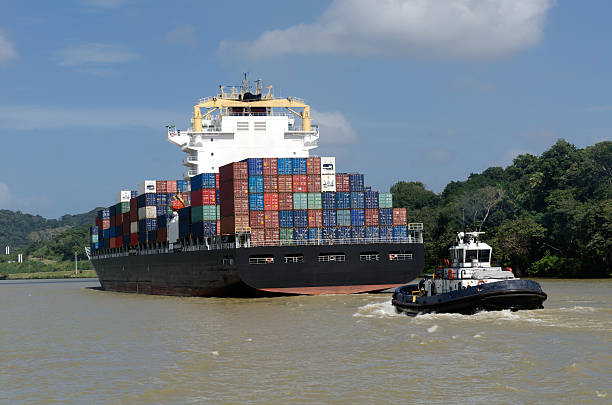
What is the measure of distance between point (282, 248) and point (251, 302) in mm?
4738

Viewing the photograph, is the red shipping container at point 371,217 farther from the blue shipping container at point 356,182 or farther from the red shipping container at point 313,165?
the red shipping container at point 313,165

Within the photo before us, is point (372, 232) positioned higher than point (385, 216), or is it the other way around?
point (385, 216)

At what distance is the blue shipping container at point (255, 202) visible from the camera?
58.5m

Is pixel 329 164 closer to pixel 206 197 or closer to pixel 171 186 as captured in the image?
pixel 206 197

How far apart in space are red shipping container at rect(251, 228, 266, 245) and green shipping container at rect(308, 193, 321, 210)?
13.6 feet

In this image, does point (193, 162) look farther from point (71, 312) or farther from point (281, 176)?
point (71, 312)

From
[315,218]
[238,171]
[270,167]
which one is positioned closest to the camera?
[315,218]

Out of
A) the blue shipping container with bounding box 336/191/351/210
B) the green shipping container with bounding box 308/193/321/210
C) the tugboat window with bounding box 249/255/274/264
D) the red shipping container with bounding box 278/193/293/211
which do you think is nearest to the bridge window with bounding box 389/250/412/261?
the blue shipping container with bounding box 336/191/351/210

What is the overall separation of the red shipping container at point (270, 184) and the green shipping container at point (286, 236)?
317cm

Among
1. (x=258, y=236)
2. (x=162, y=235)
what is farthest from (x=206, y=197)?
(x=162, y=235)

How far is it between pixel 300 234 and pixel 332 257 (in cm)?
305

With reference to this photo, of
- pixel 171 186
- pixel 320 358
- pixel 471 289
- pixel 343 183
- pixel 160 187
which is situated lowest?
pixel 320 358

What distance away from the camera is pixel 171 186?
77.9 metres

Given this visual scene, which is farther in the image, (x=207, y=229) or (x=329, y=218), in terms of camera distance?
(x=207, y=229)
